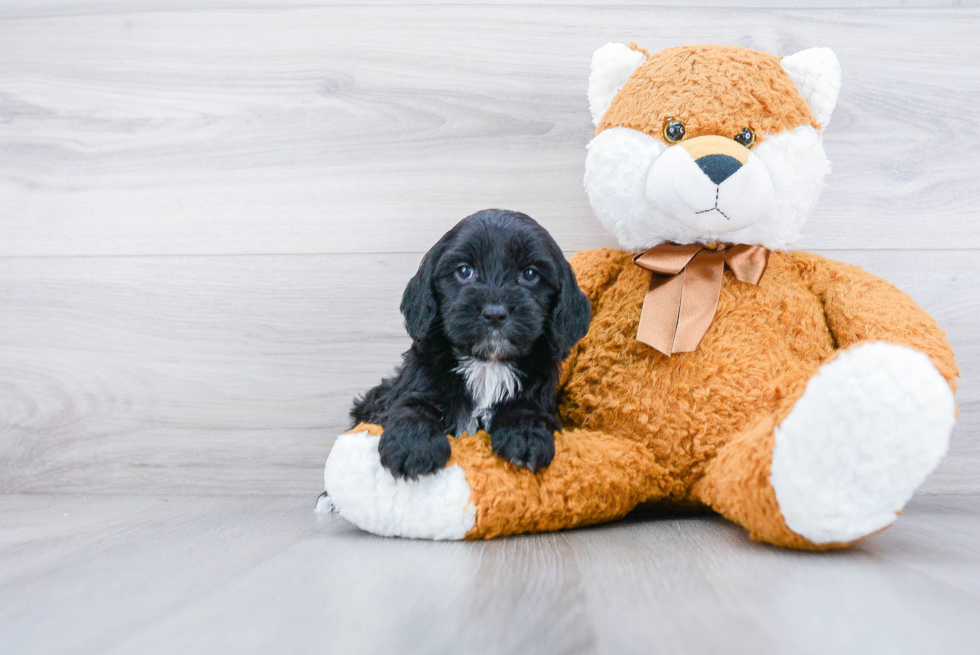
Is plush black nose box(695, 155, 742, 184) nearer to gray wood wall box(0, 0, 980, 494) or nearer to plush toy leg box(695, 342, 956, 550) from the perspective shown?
plush toy leg box(695, 342, 956, 550)

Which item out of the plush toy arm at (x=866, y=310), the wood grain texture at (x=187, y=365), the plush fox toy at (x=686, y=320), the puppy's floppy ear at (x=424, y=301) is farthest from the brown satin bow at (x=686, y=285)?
the wood grain texture at (x=187, y=365)

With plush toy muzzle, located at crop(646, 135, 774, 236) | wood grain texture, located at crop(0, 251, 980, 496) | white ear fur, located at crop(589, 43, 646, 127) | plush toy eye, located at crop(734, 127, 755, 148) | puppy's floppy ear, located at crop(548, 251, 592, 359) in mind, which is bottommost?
wood grain texture, located at crop(0, 251, 980, 496)

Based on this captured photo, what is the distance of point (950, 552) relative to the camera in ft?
2.98

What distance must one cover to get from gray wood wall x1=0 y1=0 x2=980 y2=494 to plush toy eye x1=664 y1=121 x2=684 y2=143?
411mm

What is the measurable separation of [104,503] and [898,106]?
1826 millimetres

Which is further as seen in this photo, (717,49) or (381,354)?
(381,354)

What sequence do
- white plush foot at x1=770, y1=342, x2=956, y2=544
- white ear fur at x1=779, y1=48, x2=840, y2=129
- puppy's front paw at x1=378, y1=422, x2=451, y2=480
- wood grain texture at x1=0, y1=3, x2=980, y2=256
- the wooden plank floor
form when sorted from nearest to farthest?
the wooden plank floor, white plush foot at x1=770, y1=342, x2=956, y2=544, puppy's front paw at x1=378, y1=422, x2=451, y2=480, white ear fur at x1=779, y1=48, x2=840, y2=129, wood grain texture at x1=0, y1=3, x2=980, y2=256

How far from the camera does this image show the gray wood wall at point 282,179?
148cm

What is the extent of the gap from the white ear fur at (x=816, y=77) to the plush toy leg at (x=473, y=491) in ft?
2.21

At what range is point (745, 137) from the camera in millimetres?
1079

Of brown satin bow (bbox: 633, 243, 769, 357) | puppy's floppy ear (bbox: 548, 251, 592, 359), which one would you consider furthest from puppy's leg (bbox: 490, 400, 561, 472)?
brown satin bow (bbox: 633, 243, 769, 357)

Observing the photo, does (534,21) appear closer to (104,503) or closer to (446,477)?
(446,477)

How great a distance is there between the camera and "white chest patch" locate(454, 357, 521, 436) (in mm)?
1067

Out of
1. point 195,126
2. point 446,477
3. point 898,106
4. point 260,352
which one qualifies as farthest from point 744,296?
point 195,126
